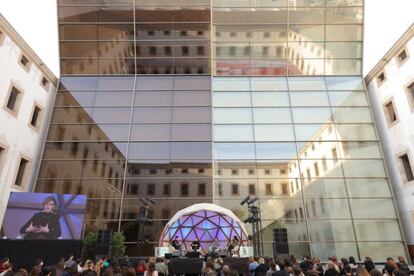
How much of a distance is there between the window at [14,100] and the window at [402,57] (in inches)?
1104

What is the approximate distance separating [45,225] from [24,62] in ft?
42.6

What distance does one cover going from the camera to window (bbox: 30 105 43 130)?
70.3 ft

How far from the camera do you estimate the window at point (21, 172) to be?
755 inches

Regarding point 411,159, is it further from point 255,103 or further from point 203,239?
point 203,239

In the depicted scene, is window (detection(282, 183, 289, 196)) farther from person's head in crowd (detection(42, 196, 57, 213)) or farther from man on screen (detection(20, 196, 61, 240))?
person's head in crowd (detection(42, 196, 57, 213))

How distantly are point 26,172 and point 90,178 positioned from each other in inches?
174

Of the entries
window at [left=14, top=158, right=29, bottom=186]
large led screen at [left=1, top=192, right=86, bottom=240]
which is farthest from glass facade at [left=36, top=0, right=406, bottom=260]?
large led screen at [left=1, top=192, right=86, bottom=240]

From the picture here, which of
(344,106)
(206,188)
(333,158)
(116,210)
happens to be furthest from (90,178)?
(344,106)

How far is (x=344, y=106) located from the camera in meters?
23.6

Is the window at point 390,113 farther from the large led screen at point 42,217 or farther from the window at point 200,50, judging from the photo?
the large led screen at point 42,217

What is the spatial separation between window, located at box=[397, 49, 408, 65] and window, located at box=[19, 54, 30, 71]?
91.9 ft

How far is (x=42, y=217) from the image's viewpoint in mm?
14906

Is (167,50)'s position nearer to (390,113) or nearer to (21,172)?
(21,172)

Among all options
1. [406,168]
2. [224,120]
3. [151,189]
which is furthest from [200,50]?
[406,168]
